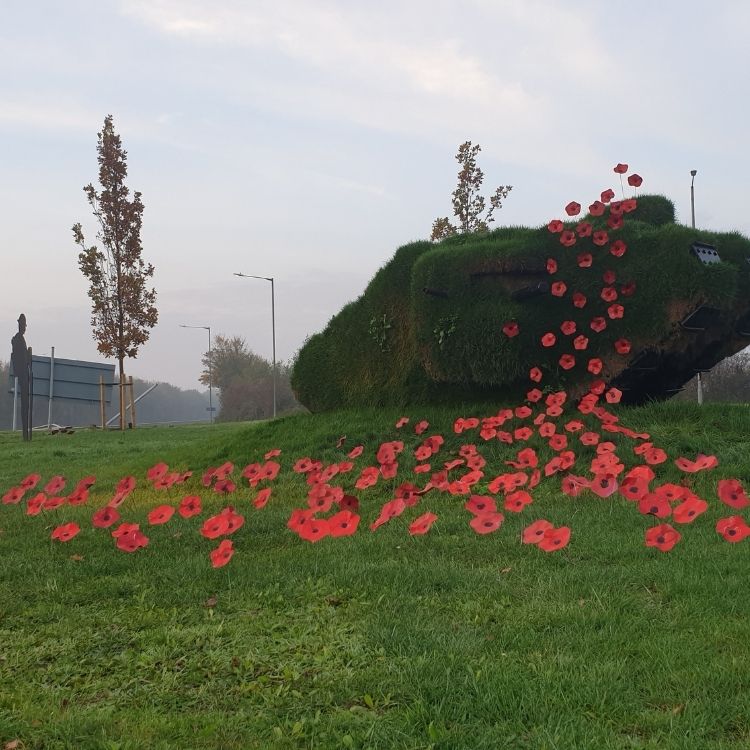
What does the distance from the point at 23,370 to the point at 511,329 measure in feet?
49.6

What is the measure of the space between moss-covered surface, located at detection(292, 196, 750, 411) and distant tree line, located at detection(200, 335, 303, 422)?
4151cm

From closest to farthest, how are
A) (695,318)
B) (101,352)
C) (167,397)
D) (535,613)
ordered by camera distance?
1. (535,613)
2. (695,318)
3. (101,352)
4. (167,397)

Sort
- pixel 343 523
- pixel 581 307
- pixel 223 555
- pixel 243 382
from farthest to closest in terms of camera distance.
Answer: pixel 243 382 < pixel 581 307 < pixel 343 523 < pixel 223 555

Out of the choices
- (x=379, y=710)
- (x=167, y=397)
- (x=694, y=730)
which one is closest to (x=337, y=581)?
(x=379, y=710)

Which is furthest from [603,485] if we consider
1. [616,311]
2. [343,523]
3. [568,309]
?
[568,309]

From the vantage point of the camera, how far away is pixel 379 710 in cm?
257

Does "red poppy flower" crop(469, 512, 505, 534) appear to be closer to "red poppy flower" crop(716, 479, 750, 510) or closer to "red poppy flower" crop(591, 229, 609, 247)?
"red poppy flower" crop(716, 479, 750, 510)

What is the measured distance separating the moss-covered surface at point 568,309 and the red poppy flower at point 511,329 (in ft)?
0.19

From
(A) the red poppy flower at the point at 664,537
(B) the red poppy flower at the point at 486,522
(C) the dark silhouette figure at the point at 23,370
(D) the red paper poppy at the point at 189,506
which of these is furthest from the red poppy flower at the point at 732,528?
(C) the dark silhouette figure at the point at 23,370

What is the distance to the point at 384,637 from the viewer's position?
3184mm

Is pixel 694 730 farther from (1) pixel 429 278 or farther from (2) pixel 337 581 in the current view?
(1) pixel 429 278

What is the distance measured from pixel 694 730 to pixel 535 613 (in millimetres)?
1108

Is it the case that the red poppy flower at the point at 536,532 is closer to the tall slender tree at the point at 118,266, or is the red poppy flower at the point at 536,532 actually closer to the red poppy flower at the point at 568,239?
the red poppy flower at the point at 568,239

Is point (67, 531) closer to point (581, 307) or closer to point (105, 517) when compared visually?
point (105, 517)
